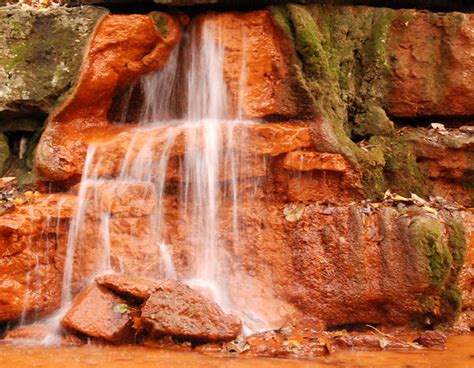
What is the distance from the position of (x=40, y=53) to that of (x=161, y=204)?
2.25 metres

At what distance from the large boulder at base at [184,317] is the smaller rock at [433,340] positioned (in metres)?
1.60

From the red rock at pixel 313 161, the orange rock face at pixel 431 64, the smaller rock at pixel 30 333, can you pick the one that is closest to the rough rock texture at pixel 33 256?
the smaller rock at pixel 30 333

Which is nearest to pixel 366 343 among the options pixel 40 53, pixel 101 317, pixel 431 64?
pixel 101 317

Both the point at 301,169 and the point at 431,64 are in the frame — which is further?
the point at 431,64

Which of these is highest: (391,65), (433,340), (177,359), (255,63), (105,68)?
(391,65)

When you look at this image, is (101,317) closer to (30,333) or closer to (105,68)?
(30,333)

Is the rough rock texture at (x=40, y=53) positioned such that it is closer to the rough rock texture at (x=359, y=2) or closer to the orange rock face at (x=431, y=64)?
the rough rock texture at (x=359, y=2)

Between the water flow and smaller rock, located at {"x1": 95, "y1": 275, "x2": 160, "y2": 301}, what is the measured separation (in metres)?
0.51

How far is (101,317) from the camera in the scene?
532 cm

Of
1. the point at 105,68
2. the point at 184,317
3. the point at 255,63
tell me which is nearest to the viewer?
the point at 184,317

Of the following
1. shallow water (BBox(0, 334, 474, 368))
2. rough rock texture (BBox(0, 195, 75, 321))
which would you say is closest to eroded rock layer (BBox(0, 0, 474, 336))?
rough rock texture (BBox(0, 195, 75, 321))

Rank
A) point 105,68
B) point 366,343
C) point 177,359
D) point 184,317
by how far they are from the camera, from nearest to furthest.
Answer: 1. point 177,359
2. point 184,317
3. point 366,343
4. point 105,68

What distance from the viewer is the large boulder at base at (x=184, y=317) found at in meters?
5.19

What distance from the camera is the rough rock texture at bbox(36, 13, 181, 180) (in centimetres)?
684
